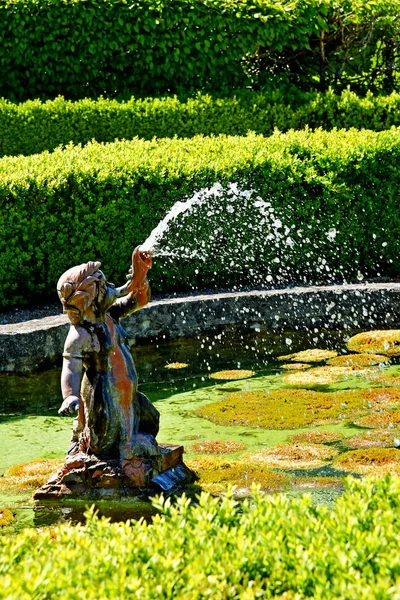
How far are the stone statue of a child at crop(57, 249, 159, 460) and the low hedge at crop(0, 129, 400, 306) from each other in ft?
11.9

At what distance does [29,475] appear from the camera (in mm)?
5734

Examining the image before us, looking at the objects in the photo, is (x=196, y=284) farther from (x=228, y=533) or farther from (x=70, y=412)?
(x=228, y=533)

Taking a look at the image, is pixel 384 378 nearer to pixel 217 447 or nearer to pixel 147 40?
pixel 217 447

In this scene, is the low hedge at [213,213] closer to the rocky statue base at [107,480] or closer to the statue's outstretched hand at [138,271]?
the statue's outstretched hand at [138,271]

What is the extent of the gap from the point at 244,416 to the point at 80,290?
1909 millimetres

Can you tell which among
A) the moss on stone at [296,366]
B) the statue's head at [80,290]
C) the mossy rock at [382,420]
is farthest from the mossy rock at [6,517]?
the moss on stone at [296,366]

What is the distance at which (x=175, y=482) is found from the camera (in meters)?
5.38

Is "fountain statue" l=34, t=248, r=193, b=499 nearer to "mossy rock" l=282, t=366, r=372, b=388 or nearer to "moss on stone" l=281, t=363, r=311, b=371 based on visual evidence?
"mossy rock" l=282, t=366, r=372, b=388

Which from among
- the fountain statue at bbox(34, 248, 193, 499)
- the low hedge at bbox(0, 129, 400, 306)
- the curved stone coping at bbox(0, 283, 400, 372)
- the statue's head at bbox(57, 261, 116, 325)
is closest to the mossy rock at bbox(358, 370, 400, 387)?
the curved stone coping at bbox(0, 283, 400, 372)

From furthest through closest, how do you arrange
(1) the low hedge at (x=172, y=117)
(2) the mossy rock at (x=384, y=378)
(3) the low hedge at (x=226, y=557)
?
(1) the low hedge at (x=172, y=117)
(2) the mossy rock at (x=384, y=378)
(3) the low hedge at (x=226, y=557)

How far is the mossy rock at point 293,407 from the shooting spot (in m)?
6.49

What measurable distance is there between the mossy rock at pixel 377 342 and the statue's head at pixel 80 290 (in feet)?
11.1

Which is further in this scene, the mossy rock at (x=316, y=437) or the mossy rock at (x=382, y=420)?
the mossy rock at (x=382, y=420)

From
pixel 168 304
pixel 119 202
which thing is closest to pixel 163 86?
pixel 119 202
